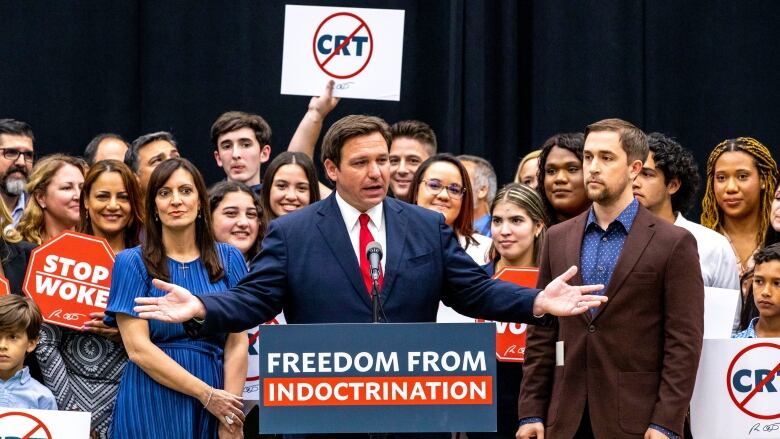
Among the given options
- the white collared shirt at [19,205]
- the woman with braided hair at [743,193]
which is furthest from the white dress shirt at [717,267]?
the white collared shirt at [19,205]

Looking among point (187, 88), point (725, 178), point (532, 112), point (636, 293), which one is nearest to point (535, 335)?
point (636, 293)

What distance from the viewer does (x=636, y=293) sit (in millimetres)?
4496

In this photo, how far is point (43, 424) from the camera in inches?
180

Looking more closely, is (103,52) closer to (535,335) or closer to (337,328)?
(535,335)

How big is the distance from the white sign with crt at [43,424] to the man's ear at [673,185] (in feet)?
9.11

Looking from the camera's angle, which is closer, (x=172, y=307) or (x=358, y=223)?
(x=172, y=307)

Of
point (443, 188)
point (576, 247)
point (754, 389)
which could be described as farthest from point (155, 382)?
point (754, 389)

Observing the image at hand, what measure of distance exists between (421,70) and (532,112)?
0.81m

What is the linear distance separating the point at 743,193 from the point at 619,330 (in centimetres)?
188

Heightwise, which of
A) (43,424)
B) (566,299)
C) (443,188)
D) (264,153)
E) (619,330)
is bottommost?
(43,424)

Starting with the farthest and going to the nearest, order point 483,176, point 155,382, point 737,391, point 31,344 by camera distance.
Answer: point 483,176 < point 31,344 < point 155,382 < point 737,391

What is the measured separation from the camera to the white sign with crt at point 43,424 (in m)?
4.55
